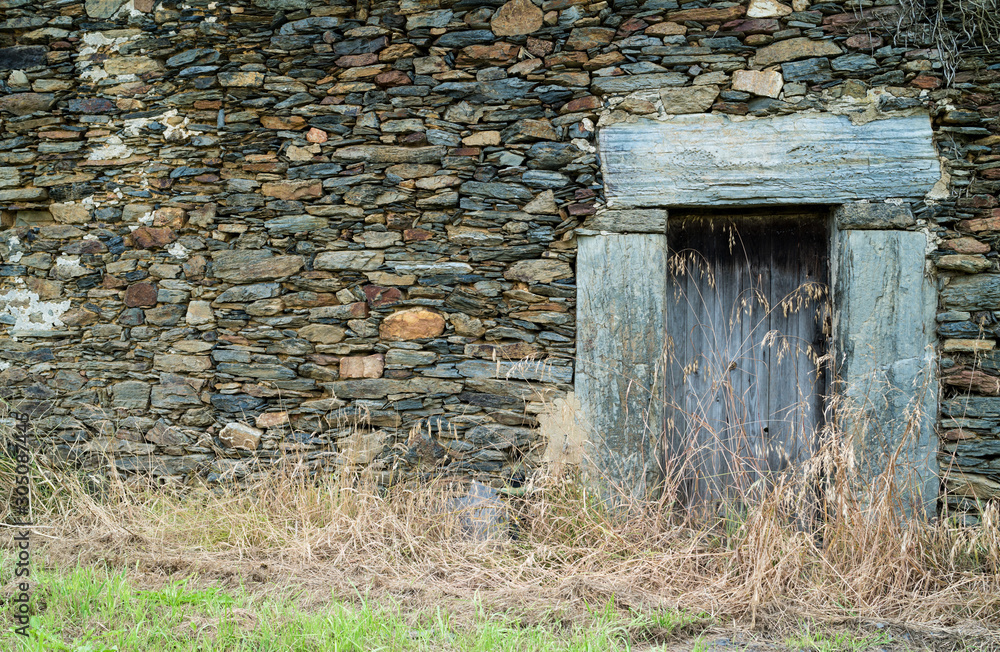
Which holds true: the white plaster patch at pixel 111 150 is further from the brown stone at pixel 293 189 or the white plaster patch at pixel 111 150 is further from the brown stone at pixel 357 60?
the brown stone at pixel 357 60

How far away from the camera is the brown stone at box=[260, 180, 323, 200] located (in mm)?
3484

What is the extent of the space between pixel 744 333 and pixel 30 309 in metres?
4.02

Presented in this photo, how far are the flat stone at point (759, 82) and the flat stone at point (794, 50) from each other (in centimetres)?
5

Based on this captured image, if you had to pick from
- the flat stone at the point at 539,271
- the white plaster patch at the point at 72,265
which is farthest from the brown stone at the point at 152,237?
the flat stone at the point at 539,271

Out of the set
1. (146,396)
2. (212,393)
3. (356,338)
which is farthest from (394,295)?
(146,396)

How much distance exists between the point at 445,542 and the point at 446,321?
112 centimetres

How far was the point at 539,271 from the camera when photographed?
10.9ft

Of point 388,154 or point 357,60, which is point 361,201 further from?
point 357,60

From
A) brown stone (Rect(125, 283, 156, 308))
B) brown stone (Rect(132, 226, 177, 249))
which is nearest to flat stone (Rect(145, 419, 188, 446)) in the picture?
brown stone (Rect(125, 283, 156, 308))

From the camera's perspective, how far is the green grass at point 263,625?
2.12 m

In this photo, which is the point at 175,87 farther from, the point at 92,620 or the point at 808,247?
the point at 808,247

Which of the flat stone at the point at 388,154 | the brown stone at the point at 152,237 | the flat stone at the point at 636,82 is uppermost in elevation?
the flat stone at the point at 636,82

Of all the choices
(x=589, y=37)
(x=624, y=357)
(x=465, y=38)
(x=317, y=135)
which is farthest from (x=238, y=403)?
(x=589, y=37)

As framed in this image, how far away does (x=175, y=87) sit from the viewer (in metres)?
3.58
